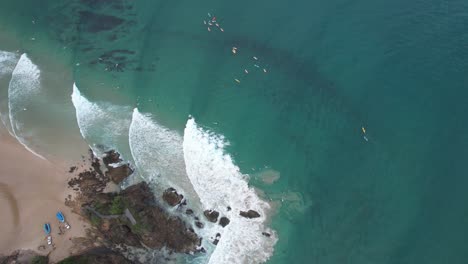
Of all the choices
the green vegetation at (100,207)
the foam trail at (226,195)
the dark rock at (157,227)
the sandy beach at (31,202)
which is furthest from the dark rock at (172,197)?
the sandy beach at (31,202)

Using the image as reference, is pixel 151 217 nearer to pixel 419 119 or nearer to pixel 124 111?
pixel 124 111

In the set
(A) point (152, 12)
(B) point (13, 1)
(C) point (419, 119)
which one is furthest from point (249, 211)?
(B) point (13, 1)

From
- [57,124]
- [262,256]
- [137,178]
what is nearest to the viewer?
[262,256]

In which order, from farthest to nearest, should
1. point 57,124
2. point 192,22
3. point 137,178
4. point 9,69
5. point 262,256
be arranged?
1. point 192,22
2. point 9,69
3. point 57,124
4. point 137,178
5. point 262,256

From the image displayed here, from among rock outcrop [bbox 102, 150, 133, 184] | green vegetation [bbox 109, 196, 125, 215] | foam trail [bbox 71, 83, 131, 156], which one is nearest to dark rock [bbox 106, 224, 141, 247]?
green vegetation [bbox 109, 196, 125, 215]

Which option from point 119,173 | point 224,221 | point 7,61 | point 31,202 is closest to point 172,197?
point 224,221

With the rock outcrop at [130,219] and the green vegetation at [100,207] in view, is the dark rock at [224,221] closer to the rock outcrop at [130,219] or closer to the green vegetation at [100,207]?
the rock outcrop at [130,219]
